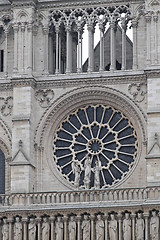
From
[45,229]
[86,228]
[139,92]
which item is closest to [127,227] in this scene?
[86,228]

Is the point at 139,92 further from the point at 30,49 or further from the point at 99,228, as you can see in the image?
the point at 99,228

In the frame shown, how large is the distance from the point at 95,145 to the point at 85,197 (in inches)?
83.6

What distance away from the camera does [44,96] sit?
119ft

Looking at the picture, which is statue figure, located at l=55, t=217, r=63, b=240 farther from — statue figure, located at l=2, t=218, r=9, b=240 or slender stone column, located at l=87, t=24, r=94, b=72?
slender stone column, located at l=87, t=24, r=94, b=72

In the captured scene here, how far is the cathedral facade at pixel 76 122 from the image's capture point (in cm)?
3434

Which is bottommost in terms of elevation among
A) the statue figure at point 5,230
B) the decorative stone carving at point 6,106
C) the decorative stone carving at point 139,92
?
the statue figure at point 5,230

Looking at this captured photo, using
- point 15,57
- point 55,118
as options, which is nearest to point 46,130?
point 55,118

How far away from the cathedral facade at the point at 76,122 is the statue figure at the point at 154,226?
35 cm

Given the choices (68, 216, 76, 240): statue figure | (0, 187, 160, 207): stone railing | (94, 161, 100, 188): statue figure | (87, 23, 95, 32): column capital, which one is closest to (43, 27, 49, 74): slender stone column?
(87, 23, 95, 32): column capital

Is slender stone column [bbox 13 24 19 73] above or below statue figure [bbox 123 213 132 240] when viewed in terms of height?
above

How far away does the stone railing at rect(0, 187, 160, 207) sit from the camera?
112 ft

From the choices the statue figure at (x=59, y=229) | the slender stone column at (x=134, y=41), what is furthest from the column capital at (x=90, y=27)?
the statue figure at (x=59, y=229)

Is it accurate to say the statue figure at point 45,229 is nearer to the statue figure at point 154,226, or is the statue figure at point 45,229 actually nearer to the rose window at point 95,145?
the rose window at point 95,145

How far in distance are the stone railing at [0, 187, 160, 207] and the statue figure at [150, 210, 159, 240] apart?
552mm
